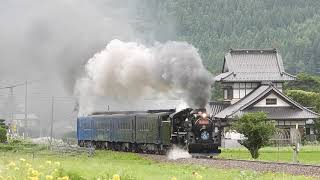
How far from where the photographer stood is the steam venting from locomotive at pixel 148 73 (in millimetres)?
35188

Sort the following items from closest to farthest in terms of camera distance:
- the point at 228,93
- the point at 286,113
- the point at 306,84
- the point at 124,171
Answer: the point at 124,171, the point at 286,113, the point at 228,93, the point at 306,84

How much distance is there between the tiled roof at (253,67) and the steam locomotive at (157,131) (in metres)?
25.4

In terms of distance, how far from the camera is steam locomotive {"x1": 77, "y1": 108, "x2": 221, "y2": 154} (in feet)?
110

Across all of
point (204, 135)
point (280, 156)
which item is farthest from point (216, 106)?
point (204, 135)

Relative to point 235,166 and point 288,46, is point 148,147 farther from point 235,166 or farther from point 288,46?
point 288,46

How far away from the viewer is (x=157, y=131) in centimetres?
3644

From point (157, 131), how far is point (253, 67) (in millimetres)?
38854

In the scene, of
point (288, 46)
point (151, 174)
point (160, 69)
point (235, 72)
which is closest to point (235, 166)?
point (151, 174)

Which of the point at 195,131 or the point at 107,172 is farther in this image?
the point at 195,131

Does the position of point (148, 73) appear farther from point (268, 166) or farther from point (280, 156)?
point (268, 166)

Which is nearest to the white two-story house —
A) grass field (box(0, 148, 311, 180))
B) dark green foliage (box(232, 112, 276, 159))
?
dark green foliage (box(232, 112, 276, 159))

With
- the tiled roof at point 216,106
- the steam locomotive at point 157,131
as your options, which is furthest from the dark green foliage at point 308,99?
the steam locomotive at point 157,131

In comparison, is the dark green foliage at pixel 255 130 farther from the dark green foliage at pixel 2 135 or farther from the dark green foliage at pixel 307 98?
the dark green foliage at pixel 307 98

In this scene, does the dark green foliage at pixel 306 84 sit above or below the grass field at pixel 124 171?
above
